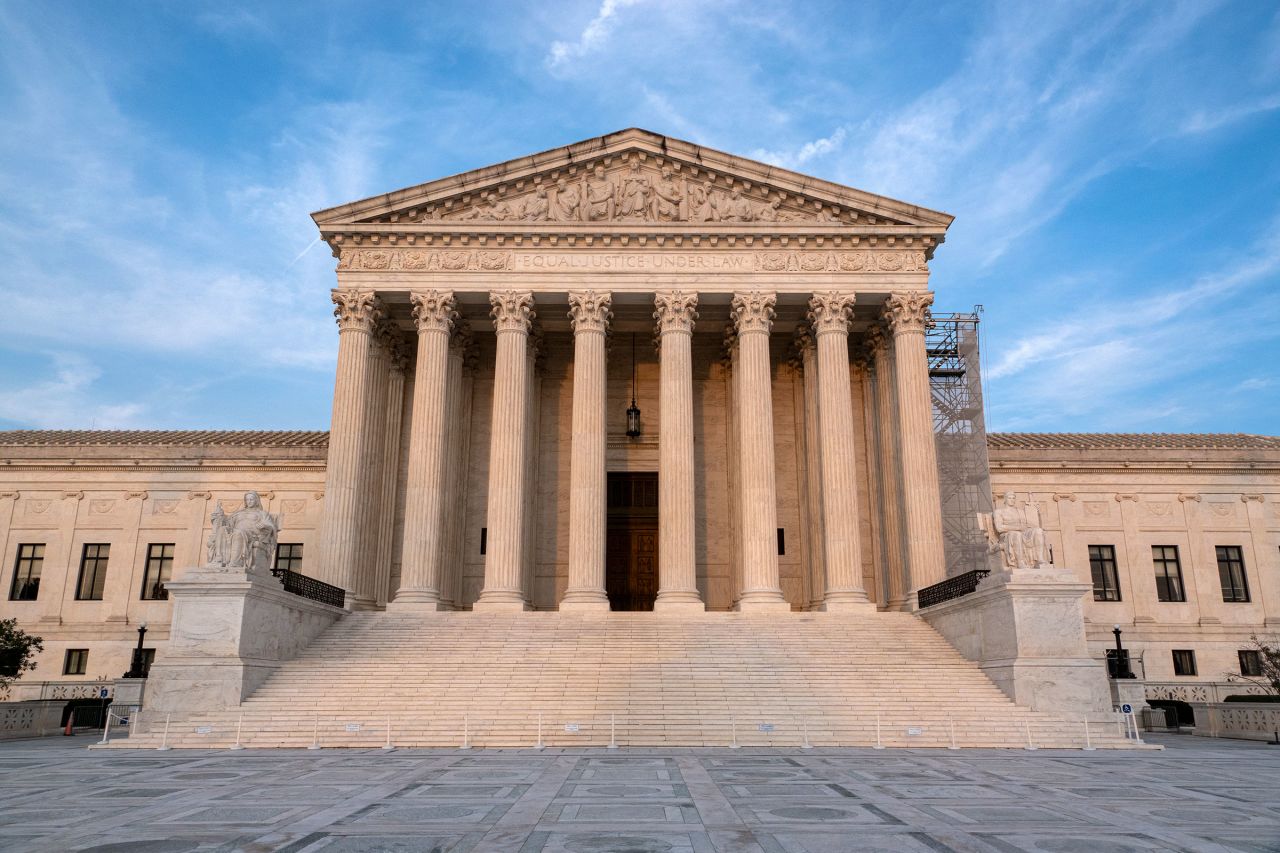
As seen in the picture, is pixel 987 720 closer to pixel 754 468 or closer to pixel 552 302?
pixel 754 468

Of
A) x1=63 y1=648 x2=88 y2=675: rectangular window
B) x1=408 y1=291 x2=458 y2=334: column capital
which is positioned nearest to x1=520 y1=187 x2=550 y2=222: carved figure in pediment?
x1=408 y1=291 x2=458 y2=334: column capital

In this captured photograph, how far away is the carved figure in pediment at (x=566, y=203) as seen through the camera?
108ft

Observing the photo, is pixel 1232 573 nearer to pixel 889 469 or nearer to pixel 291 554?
pixel 889 469

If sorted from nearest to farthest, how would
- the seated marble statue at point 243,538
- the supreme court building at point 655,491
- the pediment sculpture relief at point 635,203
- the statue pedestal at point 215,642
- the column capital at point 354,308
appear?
1. the statue pedestal at point 215,642
2. the seated marble statue at point 243,538
3. the supreme court building at point 655,491
4. the column capital at point 354,308
5. the pediment sculpture relief at point 635,203

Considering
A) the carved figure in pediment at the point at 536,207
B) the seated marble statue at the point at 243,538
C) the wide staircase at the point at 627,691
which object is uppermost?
the carved figure in pediment at the point at 536,207

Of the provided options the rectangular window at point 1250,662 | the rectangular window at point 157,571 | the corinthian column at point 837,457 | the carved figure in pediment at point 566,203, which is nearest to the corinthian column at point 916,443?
the corinthian column at point 837,457

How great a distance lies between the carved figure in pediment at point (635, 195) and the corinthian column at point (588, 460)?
324 centimetres

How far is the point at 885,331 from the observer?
34406 millimetres

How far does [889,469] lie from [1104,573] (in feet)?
41.4

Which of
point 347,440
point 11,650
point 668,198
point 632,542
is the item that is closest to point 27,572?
point 11,650

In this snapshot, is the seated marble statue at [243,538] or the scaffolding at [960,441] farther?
the scaffolding at [960,441]

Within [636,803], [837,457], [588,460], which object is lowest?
[636,803]

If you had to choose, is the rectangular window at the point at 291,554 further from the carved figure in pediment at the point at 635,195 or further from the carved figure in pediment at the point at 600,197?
the carved figure in pediment at the point at 635,195

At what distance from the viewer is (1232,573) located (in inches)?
1523
